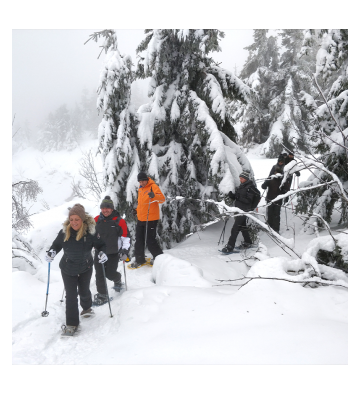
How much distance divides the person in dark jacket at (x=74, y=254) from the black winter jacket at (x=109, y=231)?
77 centimetres

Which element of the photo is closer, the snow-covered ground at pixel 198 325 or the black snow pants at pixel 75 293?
the snow-covered ground at pixel 198 325

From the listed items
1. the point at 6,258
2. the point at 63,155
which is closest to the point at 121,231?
the point at 6,258

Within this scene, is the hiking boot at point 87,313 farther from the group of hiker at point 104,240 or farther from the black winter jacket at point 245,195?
the black winter jacket at point 245,195

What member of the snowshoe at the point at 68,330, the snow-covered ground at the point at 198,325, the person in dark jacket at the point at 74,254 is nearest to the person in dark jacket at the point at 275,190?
the snow-covered ground at the point at 198,325

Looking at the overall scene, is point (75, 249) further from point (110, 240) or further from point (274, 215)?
point (274, 215)

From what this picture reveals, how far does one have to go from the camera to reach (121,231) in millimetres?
4301

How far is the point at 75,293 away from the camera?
3.27 m

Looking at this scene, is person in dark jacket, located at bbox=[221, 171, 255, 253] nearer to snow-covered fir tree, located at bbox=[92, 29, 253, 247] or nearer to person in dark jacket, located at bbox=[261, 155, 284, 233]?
snow-covered fir tree, located at bbox=[92, 29, 253, 247]

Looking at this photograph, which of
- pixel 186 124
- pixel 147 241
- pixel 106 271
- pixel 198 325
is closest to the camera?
pixel 198 325

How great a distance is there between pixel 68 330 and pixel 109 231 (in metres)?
1.59

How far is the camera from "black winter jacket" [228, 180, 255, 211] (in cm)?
525

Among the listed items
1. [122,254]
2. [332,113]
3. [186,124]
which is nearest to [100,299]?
[122,254]

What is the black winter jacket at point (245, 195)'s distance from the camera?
17.2ft

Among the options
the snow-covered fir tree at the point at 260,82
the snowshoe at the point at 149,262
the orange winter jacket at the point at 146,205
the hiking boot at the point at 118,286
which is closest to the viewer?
the hiking boot at the point at 118,286
